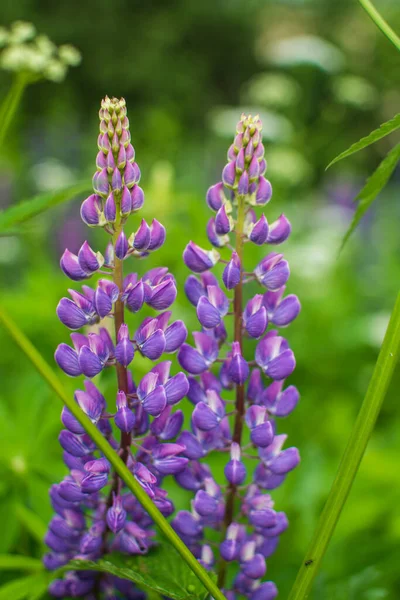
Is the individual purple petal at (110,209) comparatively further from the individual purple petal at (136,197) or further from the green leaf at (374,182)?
the green leaf at (374,182)

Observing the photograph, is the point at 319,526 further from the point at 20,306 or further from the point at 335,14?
the point at 335,14

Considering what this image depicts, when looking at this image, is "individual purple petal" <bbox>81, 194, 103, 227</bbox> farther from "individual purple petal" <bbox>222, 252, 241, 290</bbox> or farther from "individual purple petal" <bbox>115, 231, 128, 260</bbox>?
"individual purple petal" <bbox>222, 252, 241, 290</bbox>

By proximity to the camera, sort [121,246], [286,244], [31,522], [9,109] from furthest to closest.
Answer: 1. [286,244]
2. [31,522]
3. [9,109]
4. [121,246]

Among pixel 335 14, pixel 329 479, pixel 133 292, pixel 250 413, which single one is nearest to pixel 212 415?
pixel 250 413

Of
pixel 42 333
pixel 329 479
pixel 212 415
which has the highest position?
pixel 42 333

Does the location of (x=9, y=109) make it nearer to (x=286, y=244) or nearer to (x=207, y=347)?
(x=207, y=347)

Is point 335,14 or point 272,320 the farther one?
point 335,14

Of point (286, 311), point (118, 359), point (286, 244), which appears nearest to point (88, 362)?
point (118, 359)
